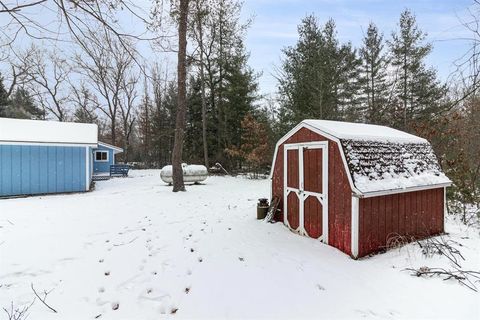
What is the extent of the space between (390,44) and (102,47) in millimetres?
19636

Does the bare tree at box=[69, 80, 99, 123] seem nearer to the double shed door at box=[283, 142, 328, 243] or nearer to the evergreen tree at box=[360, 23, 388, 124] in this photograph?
the evergreen tree at box=[360, 23, 388, 124]

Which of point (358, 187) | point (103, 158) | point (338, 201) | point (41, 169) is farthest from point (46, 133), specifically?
point (358, 187)

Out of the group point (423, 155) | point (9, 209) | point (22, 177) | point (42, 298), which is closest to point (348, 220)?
point (423, 155)

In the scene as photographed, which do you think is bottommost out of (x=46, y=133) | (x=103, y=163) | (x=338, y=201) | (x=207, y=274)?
(x=207, y=274)

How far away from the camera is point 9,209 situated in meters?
8.29

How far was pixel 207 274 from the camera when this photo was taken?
12.8 feet

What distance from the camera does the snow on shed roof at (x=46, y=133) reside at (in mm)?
11430

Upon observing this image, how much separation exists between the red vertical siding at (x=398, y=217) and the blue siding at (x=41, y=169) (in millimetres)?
12365

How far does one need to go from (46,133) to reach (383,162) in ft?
46.5

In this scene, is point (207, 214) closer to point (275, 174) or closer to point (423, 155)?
point (275, 174)

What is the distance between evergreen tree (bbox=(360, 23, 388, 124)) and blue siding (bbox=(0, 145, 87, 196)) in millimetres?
17698

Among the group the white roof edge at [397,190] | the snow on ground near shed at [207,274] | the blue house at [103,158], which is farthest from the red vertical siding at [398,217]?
the blue house at [103,158]

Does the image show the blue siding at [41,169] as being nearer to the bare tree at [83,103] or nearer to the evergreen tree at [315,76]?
the evergreen tree at [315,76]

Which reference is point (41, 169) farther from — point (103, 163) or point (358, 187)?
point (358, 187)
